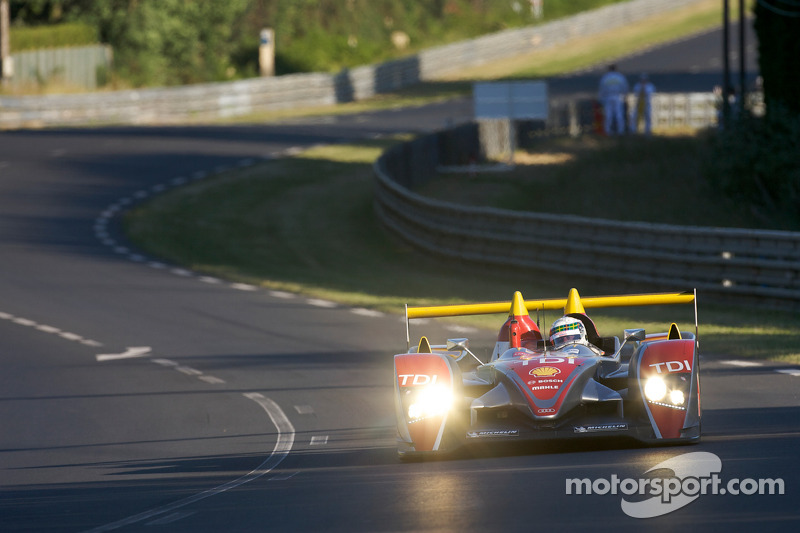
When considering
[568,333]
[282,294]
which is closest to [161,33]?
[282,294]

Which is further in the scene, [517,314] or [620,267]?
[620,267]

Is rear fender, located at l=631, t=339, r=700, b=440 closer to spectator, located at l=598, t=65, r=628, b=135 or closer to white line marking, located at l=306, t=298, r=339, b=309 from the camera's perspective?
white line marking, located at l=306, t=298, r=339, b=309

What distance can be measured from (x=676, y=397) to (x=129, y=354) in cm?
840

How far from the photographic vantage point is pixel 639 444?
9.91 metres

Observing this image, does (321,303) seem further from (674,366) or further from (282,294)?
(674,366)

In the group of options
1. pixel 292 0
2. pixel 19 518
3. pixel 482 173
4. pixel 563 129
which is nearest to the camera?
pixel 19 518

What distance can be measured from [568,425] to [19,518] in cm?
369

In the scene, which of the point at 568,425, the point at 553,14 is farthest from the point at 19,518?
the point at 553,14

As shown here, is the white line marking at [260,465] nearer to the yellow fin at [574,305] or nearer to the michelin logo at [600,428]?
the michelin logo at [600,428]

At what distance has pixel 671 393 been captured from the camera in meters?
9.79

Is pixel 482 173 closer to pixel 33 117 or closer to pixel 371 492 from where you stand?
pixel 33 117

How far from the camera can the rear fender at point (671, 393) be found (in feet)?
32.0

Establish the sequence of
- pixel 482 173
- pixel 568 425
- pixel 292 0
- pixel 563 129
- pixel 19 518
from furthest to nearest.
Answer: pixel 292 0, pixel 563 129, pixel 482 173, pixel 568 425, pixel 19 518

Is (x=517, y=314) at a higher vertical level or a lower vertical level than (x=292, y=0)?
lower
